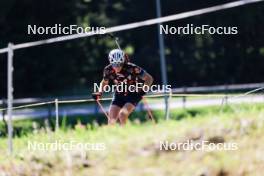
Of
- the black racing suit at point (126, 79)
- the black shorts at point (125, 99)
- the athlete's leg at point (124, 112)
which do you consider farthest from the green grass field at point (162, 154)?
the black shorts at point (125, 99)

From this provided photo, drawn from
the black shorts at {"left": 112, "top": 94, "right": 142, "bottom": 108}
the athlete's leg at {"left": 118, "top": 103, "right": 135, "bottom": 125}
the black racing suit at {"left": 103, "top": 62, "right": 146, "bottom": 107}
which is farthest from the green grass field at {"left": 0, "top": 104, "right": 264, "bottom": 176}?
the black shorts at {"left": 112, "top": 94, "right": 142, "bottom": 108}

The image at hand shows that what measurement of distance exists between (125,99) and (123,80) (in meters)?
0.73

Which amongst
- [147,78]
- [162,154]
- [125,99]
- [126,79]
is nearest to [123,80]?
[126,79]

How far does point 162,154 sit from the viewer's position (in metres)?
6.54

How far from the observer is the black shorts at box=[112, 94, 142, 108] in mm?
11242

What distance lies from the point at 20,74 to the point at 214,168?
28.9m

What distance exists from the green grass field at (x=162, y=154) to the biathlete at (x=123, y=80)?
2659 mm

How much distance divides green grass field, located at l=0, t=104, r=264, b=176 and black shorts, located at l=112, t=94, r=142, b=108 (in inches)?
140

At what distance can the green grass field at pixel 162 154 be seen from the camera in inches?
243

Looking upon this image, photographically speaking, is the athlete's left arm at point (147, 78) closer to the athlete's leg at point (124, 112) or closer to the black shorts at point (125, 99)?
the athlete's leg at point (124, 112)

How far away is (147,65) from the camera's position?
40.4 metres

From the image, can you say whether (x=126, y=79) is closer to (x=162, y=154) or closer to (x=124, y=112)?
(x=124, y=112)

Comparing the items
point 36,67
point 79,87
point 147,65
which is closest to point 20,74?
point 36,67

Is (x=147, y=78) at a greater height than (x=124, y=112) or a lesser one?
greater
